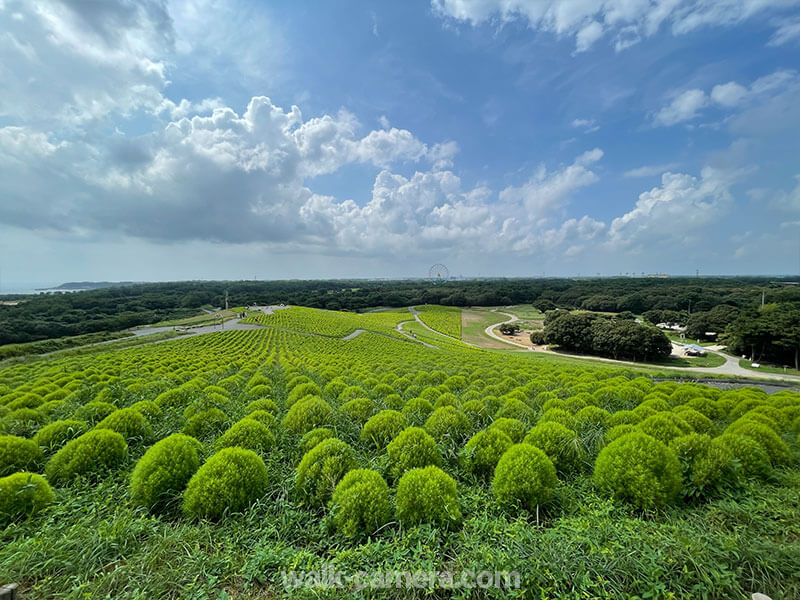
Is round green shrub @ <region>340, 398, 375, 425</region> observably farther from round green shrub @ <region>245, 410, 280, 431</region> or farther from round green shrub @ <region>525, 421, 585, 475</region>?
round green shrub @ <region>525, 421, 585, 475</region>

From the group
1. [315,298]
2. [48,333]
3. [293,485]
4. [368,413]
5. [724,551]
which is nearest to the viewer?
[724,551]

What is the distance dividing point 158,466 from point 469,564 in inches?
204

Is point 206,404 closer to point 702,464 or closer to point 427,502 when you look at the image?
point 427,502

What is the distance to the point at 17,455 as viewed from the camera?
5914 millimetres

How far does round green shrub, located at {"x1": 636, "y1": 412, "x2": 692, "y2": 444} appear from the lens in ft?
20.5

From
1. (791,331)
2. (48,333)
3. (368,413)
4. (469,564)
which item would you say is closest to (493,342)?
(791,331)

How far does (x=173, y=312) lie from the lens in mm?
105062

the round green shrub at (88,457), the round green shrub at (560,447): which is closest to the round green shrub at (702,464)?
the round green shrub at (560,447)

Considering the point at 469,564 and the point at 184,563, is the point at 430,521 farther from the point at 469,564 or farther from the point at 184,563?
the point at 184,563

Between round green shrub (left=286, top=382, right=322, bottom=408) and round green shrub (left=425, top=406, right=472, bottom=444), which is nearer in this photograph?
round green shrub (left=425, top=406, right=472, bottom=444)

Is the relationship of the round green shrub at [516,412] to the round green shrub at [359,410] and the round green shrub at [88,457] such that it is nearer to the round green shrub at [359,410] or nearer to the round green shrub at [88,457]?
the round green shrub at [359,410]

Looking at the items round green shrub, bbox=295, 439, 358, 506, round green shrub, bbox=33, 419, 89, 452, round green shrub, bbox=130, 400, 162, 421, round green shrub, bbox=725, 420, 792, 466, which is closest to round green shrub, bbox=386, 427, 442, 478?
round green shrub, bbox=295, 439, 358, 506

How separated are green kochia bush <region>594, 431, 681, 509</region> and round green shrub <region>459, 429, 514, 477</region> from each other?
163cm

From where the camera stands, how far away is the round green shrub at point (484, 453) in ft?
19.7
